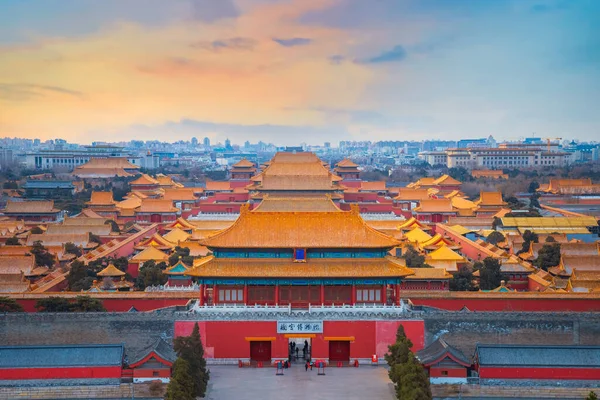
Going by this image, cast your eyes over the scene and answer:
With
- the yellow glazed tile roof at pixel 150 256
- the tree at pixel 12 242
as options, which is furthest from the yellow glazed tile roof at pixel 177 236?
the tree at pixel 12 242

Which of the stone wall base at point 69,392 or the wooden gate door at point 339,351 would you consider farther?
the wooden gate door at point 339,351

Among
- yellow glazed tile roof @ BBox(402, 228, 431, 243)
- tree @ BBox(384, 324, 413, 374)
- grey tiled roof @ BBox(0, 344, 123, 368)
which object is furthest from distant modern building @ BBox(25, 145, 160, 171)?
tree @ BBox(384, 324, 413, 374)

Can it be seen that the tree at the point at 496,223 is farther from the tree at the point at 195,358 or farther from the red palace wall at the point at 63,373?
the red palace wall at the point at 63,373

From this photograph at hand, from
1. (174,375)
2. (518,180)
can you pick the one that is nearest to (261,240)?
(174,375)

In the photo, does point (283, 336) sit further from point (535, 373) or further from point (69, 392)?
point (535, 373)

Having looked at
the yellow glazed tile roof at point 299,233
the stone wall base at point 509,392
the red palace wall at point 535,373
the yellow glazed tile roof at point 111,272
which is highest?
the yellow glazed tile roof at point 299,233

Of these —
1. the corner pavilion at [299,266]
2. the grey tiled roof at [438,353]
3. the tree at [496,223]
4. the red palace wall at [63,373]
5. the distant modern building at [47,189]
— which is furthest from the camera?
the distant modern building at [47,189]

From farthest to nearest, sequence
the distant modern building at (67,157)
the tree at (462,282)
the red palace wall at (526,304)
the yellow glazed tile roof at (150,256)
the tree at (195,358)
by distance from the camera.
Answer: the distant modern building at (67,157) → the yellow glazed tile roof at (150,256) → the tree at (462,282) → the red palace wall at (526,304) → the tree at (195,358)
